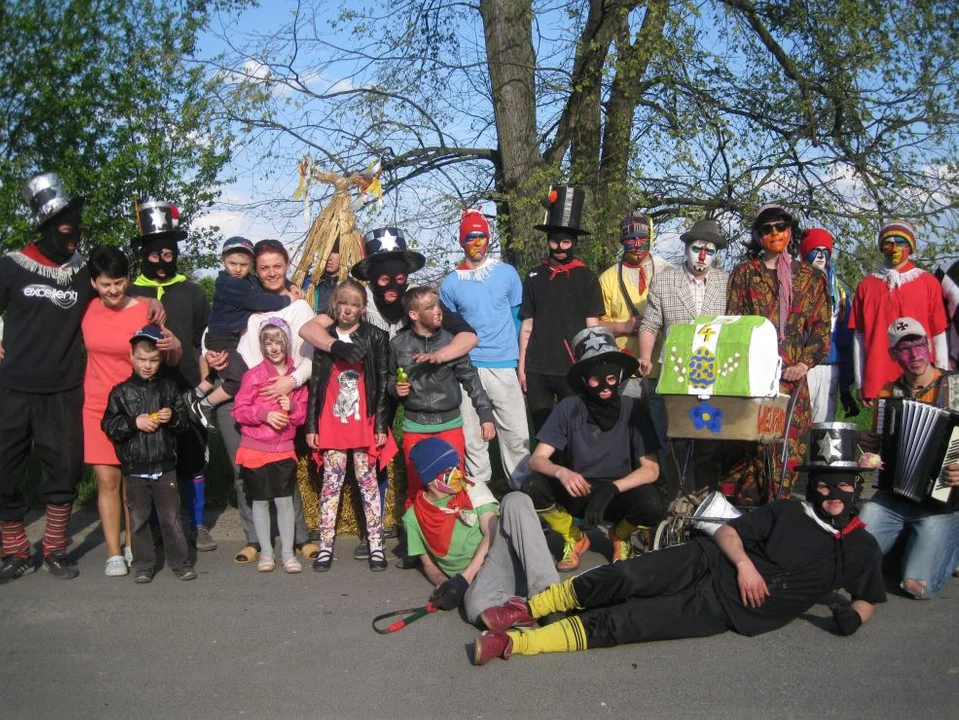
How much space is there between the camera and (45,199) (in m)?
6.10

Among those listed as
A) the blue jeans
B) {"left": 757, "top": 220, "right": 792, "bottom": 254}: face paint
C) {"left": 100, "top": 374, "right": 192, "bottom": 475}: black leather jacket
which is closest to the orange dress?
{"left": 100, "top": 374, "right": 192, "bottom": 475}: black leather jacket

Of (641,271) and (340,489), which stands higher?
(641,271)

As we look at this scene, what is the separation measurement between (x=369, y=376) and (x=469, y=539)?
55.4 inches

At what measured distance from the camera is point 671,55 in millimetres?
8992

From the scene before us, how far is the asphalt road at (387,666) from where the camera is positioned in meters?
4.07

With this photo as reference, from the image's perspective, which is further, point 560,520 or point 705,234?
point 705,234

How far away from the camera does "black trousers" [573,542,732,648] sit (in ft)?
15.4

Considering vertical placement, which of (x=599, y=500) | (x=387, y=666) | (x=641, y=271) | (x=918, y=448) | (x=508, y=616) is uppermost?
(x=641, y=271)

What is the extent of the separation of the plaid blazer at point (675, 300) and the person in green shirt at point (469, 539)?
6.23 feet

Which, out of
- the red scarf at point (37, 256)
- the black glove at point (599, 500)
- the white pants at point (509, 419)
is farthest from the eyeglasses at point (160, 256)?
the black glove at point (599, 500)

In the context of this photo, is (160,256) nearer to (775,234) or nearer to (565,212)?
(565,212)

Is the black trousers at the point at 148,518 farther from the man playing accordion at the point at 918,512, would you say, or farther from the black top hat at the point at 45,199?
the man playing accordion at the point at 918,512

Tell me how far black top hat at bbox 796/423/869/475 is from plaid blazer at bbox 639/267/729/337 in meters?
1.54

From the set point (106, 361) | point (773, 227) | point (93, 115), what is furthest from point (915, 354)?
point (93, 115)
